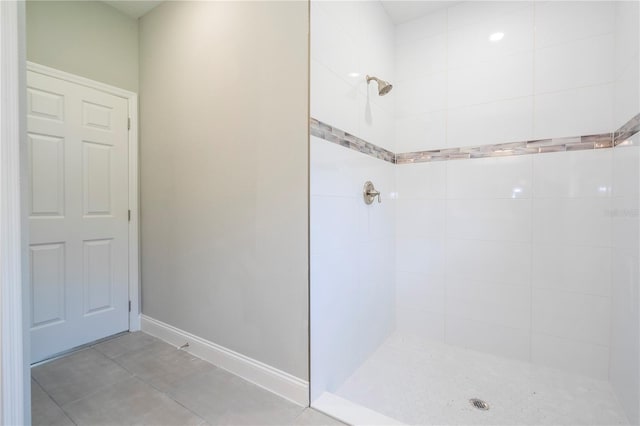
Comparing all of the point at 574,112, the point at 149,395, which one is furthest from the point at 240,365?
the point at 574,112

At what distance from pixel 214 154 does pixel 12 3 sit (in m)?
1.06

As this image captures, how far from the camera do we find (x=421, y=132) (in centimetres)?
241

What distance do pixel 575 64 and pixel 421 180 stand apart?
1.20 m

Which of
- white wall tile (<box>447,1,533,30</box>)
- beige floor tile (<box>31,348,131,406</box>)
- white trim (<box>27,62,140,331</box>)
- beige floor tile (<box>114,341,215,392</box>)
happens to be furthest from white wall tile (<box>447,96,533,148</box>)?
beige floor tile (<box>31,348,131,406</box>)

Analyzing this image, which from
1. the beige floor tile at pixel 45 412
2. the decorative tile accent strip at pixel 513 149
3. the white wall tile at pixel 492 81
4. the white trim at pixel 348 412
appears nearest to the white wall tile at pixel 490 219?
the decorative tile accent strip at pixel 513 149

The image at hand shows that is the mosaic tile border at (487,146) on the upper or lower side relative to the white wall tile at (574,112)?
lower

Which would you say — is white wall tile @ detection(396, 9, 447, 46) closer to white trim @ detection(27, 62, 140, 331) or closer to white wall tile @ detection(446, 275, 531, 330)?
white wall tile @ detection(446, 275, 531, 330)

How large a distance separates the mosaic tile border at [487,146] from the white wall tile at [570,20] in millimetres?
660

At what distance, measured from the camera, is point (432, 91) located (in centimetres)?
236

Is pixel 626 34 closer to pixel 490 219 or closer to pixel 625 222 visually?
pixel 625 222

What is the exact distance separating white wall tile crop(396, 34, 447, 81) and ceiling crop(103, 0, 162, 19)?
203 centimetres

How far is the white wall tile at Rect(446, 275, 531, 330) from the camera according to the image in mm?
2059

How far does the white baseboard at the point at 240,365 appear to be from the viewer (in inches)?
62.1

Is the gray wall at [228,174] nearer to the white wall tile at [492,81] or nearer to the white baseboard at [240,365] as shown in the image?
the white baseboard at [240,365]
